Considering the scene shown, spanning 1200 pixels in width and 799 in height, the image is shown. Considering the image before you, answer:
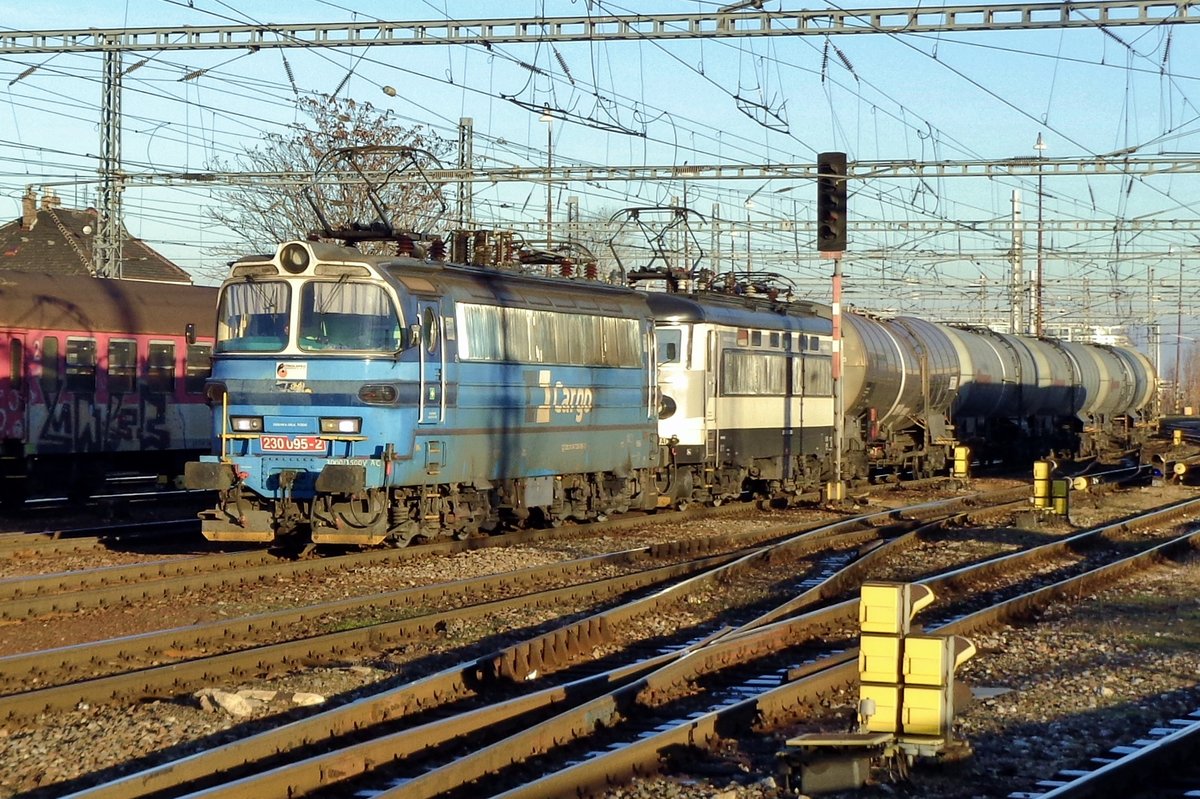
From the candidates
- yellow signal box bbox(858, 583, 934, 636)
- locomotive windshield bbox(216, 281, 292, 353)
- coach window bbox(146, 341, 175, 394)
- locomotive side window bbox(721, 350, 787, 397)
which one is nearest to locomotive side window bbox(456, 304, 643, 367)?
locomotive windshield bbox(216, 281, 292, 353)

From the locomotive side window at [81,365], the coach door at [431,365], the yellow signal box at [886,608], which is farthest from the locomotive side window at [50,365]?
the yellow signal box at [886,608]

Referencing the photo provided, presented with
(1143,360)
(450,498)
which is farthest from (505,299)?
(1143,360)

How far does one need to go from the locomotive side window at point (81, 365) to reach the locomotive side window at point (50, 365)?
0.70ft

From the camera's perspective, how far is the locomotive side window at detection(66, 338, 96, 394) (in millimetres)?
22000

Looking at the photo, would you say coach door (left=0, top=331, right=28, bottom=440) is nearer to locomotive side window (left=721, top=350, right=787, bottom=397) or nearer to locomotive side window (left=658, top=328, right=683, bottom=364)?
locomotive side window (left=658, top=328, right=683, bottom=364)

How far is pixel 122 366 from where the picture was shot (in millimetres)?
22875

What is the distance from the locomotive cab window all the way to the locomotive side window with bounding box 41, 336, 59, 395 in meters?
7.62

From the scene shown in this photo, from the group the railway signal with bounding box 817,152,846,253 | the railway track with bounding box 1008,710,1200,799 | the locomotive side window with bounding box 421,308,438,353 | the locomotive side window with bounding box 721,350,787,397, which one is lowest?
the railway track with bounding box 1008,710,1200,799

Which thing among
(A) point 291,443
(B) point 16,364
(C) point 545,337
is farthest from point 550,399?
(B) point 16,364

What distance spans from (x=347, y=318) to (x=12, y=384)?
25.8 ft

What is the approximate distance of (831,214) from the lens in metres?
23.1

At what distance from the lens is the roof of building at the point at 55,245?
171 feet

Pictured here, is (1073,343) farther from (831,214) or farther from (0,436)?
(0,436)

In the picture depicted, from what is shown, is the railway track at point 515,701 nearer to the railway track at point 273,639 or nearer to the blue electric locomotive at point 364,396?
the railway track at point 273,639
